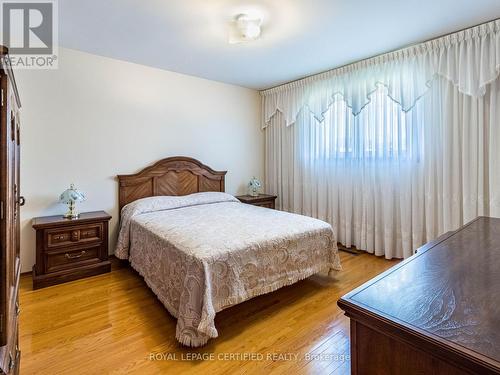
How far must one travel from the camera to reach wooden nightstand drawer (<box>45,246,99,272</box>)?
2.64 meters

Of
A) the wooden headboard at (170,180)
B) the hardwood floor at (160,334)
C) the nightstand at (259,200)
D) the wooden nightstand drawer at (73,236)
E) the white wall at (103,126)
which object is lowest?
the hardwood floor at (160,334)

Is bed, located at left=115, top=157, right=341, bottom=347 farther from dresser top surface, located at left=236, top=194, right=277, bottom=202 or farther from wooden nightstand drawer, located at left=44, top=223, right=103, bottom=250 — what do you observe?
dresser top surface, located at left=236, top=194, right=277, bottom=202

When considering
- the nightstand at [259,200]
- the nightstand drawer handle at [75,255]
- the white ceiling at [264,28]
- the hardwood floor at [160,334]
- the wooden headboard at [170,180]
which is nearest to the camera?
the hardwood floor at [160,334]

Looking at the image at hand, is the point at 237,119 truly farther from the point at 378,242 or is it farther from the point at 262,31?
the point at 378,242

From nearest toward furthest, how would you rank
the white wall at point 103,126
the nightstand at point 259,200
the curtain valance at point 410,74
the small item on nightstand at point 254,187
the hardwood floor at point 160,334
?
the hardwood floor at point 160,334 < the curtain valance at point 410,74 < the white wall at point 103,126 < the nightstand at point 259,200 < the small item on nightstand at point 254,187

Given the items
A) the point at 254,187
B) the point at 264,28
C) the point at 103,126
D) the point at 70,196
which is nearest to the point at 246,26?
the point at 264,28

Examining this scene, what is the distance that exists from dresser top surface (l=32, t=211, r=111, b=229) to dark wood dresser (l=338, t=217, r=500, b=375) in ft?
9.22

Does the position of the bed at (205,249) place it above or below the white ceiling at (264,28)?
below

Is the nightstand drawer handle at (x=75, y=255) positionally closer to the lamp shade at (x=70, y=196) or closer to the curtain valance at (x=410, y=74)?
the lamp shade at (x=70, y=196)

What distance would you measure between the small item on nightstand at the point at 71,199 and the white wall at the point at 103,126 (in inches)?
8.0

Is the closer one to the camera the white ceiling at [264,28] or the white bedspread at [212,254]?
the white bedspread at [212,254]

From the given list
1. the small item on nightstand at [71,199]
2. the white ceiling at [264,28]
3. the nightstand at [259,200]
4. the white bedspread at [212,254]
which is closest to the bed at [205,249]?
the white bedspread at [212,254]

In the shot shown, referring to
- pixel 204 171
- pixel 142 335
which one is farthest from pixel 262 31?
pixel 142 335

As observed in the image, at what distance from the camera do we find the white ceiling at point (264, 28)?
85.9 inches
